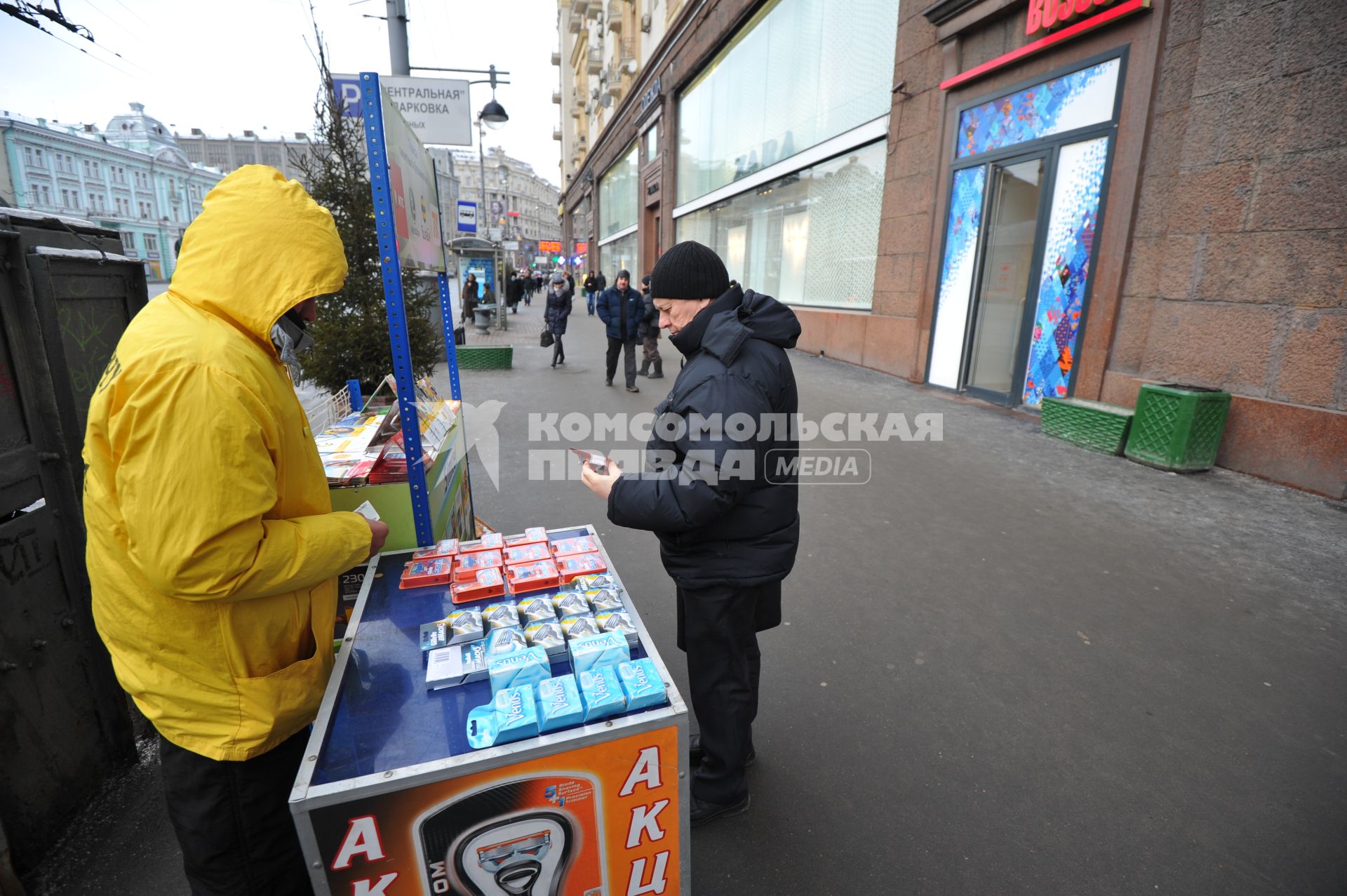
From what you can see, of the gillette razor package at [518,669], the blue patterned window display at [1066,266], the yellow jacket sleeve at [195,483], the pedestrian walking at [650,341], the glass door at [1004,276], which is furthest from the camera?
the pedestrian walking at [650,341]

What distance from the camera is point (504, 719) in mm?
1468

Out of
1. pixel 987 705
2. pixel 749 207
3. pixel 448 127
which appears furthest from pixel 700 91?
pixel 987 705

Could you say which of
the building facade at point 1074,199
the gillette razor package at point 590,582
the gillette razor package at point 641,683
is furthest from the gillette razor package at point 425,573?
the building facade at point 1074,199

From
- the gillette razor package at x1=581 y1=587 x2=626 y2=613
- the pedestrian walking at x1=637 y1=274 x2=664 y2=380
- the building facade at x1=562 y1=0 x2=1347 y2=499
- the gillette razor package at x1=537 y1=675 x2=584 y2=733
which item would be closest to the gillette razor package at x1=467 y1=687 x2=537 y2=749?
the gillette razor package at x1=537 y1=675 x2=584 y2=733

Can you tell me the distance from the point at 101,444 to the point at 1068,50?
385 inches

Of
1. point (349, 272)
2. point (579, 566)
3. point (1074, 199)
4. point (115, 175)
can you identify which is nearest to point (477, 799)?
point (579, 566)

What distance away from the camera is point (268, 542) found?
1.41 meters

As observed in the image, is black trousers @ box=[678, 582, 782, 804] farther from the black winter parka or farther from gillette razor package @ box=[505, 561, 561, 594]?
gillette razor package @ box=[505, 561, 561, 594]

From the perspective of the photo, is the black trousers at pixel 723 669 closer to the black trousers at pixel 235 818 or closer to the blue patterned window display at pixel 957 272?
the black trousers at pixel 235 818

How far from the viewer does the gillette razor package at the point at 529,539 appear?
237cm

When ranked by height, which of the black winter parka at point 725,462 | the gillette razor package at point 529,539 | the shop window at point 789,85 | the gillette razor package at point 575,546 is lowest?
the gillette razor package at point 575,546

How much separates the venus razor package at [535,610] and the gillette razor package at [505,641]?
0.23ft

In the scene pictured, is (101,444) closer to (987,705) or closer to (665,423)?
(665,423)

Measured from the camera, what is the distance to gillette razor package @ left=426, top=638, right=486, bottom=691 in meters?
1.65
